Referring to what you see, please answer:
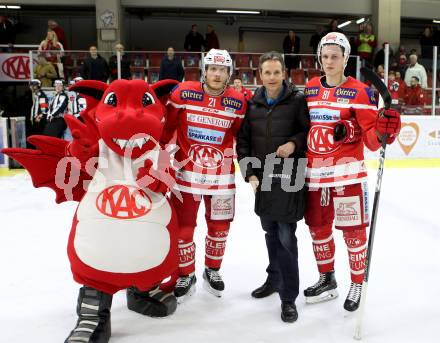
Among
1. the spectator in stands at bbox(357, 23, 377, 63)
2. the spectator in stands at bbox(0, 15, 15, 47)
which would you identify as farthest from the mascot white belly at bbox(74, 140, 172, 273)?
the spectator in stands at bbox(0, 15, 15, 47)

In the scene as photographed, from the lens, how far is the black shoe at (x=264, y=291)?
2.45 m

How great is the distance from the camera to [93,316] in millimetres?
1942

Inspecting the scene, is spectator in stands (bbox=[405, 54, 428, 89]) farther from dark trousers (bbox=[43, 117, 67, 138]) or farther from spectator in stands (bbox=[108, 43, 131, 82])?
dark trousers (bbox=[43, 117, 67, 138])

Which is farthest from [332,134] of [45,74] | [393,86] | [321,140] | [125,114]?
[45,74]

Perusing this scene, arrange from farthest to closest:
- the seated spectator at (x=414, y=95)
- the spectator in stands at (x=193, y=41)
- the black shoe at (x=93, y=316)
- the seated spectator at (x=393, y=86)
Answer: the spectator in stands at (x=193, y=41)
the seated spectator at (x=414, y=95)
the seated spectator at (x=393, y=86)
the black shoe at (x=93, y=316)

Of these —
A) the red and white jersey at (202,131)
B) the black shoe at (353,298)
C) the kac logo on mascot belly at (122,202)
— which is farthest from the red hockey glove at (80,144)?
the black shoe at (353,298)

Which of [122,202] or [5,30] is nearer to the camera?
[122,202]

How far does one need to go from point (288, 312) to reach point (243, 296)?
0.36m

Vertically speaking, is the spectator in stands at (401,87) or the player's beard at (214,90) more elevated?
the spectator in stands at (401,87)

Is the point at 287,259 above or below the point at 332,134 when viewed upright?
below

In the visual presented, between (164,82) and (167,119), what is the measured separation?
0.19m

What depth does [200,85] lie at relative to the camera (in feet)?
7.84

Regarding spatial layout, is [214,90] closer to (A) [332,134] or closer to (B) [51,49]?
(A) [332,134]

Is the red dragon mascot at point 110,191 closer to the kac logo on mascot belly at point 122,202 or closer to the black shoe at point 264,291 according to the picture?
the kac logo on mascot belly at point 122,202
